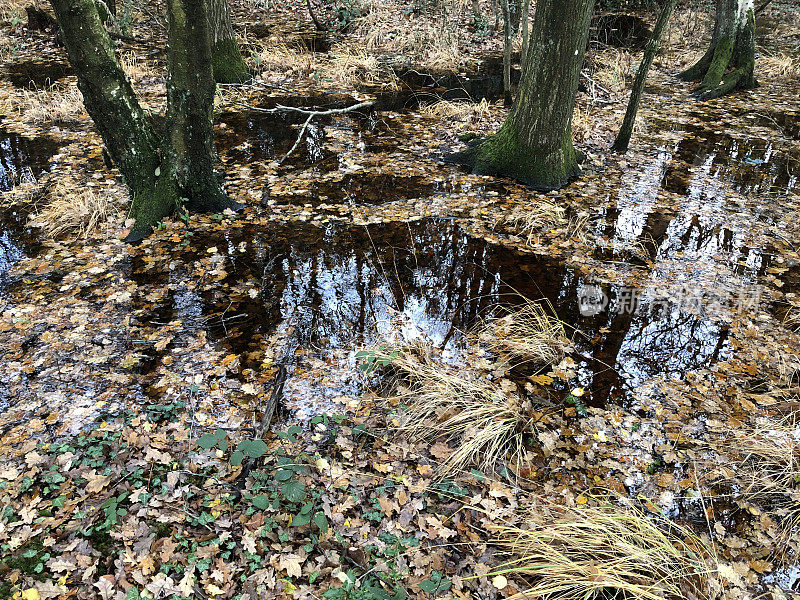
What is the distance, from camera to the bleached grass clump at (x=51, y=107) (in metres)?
9.59

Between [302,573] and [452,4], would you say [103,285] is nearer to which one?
[302,573]

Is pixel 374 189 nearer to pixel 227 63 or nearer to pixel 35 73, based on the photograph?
pixel 227 63

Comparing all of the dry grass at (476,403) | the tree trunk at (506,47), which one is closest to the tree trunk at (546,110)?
the tree trunk at (506,47)

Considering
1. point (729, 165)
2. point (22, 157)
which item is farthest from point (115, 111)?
point (729, 165)

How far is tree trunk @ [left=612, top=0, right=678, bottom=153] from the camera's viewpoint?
7141 mm

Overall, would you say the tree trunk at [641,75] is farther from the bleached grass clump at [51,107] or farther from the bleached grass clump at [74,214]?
the bleached grass clump at [51,107]

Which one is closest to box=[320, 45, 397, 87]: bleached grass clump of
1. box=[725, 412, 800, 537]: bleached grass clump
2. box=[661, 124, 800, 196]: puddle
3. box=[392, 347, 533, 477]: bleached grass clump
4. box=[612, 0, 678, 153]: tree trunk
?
box=[612, 0, 678, 153]: tree trunk

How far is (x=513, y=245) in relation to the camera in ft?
20.5

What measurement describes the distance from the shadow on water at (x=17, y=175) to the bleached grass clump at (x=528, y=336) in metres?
5.14

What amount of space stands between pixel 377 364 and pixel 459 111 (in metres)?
7.11

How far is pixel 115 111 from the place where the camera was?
19.0ft

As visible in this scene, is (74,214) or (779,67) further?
(779,67)

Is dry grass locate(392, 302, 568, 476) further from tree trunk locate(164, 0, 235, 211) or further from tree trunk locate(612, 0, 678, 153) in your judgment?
tree trunk locate(612, 0, 678, 153)

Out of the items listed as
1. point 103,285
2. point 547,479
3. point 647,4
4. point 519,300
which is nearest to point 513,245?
point 519,300
